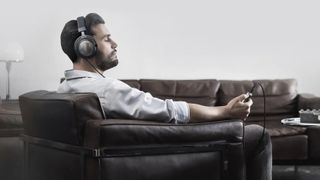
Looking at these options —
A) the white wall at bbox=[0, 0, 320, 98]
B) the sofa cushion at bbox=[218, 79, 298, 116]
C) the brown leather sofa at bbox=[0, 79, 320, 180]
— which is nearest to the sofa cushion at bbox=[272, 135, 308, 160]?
the brown leather sofa at bbox=[0, 79, 320, 180]

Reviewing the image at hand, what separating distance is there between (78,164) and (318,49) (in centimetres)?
350

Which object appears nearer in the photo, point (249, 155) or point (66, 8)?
point (249, 155)

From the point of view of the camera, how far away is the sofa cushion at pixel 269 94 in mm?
4105

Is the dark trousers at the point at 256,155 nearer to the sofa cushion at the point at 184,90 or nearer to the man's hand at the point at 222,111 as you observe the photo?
the man's hand at the point at 222,111

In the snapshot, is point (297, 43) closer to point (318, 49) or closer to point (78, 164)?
point (318, 49)

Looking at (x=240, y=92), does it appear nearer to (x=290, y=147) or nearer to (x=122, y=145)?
(x=290, y=147)

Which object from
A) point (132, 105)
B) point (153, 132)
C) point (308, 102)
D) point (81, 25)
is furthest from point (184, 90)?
point (153, 132)

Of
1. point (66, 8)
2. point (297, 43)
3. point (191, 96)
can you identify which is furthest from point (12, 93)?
point (297, 43)

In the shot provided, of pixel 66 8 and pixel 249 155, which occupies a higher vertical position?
pixel 66 8

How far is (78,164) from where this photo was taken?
1578 mm

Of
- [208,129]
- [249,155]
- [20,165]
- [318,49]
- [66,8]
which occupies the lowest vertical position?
[20,165]

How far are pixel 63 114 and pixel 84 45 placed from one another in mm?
383

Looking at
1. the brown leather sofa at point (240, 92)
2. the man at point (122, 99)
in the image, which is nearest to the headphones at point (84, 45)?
the man at point (122, 99)

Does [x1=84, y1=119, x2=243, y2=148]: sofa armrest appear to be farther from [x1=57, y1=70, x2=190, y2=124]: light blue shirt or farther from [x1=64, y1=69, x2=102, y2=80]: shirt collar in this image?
[x1=64, y1=69, x2=102, y2=80]: shirt collar
